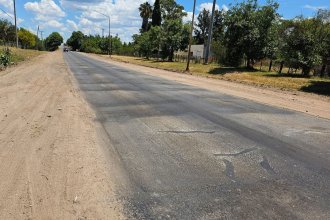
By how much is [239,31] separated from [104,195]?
28.3m

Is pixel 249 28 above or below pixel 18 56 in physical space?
above

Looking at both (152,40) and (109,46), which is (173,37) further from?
(109,46)

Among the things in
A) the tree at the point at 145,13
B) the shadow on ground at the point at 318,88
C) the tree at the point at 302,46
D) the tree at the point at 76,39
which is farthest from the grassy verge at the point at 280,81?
the tree at the point at 76,39

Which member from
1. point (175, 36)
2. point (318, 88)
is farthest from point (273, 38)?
point (175, 36)

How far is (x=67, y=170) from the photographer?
18.4ft

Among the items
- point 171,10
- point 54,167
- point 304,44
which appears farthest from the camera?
point 171,10

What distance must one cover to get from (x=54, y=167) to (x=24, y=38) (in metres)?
137

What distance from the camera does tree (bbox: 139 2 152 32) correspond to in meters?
99.2

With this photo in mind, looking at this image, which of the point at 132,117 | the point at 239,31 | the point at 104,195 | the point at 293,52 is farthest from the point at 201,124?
the point at 239,31

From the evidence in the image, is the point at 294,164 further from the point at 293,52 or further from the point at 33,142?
the point at 293,52

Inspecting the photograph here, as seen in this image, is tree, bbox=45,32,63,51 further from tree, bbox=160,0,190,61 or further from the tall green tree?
the tall green tree

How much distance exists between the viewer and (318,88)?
20.5 meters

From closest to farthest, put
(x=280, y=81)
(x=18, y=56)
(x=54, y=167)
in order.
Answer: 1. (x=54, y=167)
2. (x=280, y=81)
3. (x=18, y=56)

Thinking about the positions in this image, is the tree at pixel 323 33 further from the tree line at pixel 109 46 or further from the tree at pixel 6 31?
the tree at pixel 6 31
